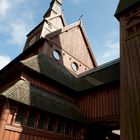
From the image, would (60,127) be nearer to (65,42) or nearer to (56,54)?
(56,54)

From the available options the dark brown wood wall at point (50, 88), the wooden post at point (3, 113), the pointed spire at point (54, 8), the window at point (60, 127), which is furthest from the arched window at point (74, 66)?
the wooden post at point (3, 113)

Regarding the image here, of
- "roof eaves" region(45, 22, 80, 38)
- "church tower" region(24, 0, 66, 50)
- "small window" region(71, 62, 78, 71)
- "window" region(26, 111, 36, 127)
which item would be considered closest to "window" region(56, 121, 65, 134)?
"window" region(26, 111, 36, 127)

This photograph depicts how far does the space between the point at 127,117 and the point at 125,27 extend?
7020mm

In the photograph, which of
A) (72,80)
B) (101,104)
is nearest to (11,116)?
(101,104)

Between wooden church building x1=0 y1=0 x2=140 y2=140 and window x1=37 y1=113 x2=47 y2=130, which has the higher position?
wooden church building x1=0 y1=0 x2=140 y2=140

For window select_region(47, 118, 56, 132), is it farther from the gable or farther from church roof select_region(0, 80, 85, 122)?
the gable

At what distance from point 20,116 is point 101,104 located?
19.3 feet

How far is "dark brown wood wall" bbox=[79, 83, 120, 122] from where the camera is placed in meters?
13.7

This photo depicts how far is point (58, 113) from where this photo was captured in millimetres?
12609

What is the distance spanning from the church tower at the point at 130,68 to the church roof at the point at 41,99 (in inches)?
147

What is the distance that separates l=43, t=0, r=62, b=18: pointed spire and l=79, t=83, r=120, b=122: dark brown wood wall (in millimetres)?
15748

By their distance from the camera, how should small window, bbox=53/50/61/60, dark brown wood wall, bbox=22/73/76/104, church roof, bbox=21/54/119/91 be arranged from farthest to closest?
small window, bbox=53/50/61/60
church roof, bbox=21/54/119/91
dark brown wood wall, bbox=22/73/76/104

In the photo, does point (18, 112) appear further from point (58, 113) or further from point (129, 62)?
point (129, 62)

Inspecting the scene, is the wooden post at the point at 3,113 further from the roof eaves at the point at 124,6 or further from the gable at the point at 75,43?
the roof eaves at the point at 124,6
